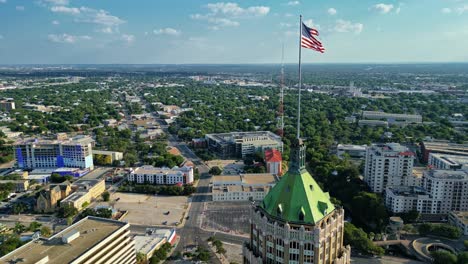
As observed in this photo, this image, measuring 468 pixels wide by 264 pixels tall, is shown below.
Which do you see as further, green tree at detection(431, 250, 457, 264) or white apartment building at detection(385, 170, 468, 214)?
white apartment building at detection(385, 170, 468, 214)

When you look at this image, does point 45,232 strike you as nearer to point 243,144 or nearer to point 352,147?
point 243,144

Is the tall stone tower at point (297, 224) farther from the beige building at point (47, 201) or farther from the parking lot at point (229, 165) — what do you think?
the parking lot at point (229, 165)

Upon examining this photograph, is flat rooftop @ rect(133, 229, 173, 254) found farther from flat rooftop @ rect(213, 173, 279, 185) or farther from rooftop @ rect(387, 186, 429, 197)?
rooftop @ rect(387, 186, 429, 197)

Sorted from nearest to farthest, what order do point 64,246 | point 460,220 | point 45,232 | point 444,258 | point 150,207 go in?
point 64,246 → point 444,258 → point 45,232 → point 460,220 → point 150,207

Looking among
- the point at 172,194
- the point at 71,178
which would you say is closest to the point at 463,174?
the point at 172,194

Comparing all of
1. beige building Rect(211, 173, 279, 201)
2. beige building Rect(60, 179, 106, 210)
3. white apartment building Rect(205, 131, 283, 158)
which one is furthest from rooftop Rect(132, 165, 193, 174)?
white apartment building Rect(205, 131, 283, 158)

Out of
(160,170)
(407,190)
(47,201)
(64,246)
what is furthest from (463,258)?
(47,201)
